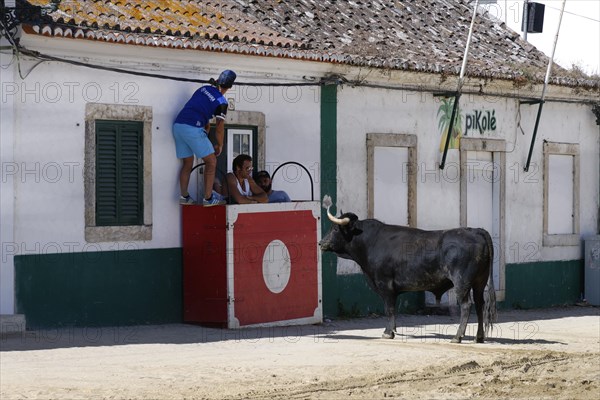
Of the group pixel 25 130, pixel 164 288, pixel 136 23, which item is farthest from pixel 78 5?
pixel 164 288

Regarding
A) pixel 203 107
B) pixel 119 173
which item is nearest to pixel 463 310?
pixel 203 107

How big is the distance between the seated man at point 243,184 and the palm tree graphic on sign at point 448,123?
14.2 ft

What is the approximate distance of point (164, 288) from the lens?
1641cm

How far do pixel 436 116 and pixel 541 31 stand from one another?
533 cm

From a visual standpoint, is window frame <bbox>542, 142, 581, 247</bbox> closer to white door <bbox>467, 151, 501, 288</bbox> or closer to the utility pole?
white door <bbox>467, 151, 501, 288</bbox>

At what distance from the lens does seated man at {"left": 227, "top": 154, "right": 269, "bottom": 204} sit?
1661cm

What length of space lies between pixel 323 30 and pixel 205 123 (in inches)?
156

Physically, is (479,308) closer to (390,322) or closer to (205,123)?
(390,322)

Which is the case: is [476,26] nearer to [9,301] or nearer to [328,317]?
[328,317]

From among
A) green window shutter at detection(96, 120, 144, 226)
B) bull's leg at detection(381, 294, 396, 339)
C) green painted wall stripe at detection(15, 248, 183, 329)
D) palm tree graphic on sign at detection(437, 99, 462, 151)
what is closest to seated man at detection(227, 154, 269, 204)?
green painted wall stripe at detection(15, 248, 183, 329)

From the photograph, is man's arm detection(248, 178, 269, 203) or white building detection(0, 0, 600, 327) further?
man's arm detection(248, 178, 269, 203)

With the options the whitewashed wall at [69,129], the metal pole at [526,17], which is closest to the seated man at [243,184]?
the whitewashed wall at [69,129]

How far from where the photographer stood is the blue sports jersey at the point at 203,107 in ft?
52.9

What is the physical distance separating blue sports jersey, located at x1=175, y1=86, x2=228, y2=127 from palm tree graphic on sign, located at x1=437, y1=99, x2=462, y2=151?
5074mm
